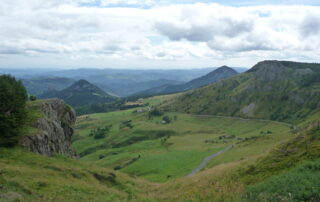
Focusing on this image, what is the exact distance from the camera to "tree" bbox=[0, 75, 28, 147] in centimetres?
4697

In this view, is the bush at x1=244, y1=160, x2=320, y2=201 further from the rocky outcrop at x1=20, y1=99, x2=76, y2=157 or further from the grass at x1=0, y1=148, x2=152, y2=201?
the rocky outcrop at x1=20, y1=99, x2=76, y2=157

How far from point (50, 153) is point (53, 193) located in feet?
100

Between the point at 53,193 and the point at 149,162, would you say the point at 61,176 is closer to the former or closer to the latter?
the point at 53,193

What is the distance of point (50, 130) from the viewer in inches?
2574

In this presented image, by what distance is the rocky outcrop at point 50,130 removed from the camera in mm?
52719

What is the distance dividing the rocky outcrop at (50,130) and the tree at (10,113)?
2.73 m

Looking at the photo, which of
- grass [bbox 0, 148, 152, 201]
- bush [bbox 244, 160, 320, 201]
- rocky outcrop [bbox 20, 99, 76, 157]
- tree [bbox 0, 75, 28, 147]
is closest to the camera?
bush [bbox 244, 160, 320, 201]

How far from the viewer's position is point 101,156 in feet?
563

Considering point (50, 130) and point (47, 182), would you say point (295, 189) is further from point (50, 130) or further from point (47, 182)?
point (50, 130)

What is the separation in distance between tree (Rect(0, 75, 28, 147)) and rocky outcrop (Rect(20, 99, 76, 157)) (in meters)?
2.73

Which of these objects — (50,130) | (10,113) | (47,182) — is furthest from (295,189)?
(50,130)

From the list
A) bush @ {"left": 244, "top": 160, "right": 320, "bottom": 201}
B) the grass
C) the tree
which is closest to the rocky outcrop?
the tree

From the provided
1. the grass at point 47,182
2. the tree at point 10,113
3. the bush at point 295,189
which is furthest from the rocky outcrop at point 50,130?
the bush at point 295,189

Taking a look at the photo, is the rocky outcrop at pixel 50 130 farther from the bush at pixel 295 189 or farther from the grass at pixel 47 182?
the bush at pixel 295 189
